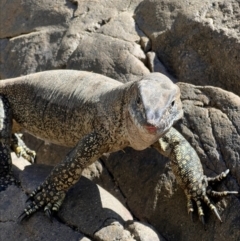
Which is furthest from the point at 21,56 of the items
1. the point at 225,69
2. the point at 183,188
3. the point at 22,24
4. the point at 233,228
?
the point at 233,228

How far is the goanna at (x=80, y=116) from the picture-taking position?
19.5 feet

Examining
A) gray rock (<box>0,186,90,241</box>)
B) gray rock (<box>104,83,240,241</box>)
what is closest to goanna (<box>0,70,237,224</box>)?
gray rock (<box>0,186,90,241</box>)

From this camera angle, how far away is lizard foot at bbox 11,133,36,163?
8.62 metres

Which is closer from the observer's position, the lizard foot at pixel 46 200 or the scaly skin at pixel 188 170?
the scaly skin at pixel 188 170

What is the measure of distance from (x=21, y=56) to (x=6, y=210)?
3.68 m

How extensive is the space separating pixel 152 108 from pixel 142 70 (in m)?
2.67

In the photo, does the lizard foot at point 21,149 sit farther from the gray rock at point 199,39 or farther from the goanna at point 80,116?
the gray rock at point 199,39

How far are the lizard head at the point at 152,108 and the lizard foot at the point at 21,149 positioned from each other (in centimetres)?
276

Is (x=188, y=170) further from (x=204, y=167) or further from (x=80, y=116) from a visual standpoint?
(x=80, y=116)

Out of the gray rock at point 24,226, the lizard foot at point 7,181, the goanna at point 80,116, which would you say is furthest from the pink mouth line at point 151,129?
the lizard foot at point 7,181

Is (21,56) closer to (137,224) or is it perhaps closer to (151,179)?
(151,179)

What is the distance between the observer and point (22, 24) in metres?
10.2

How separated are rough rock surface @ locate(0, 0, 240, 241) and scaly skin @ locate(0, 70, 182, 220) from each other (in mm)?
367

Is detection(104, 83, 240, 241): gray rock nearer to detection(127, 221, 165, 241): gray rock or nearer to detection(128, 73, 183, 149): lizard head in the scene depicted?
detection(127, 221, 165, 241): gray rock
